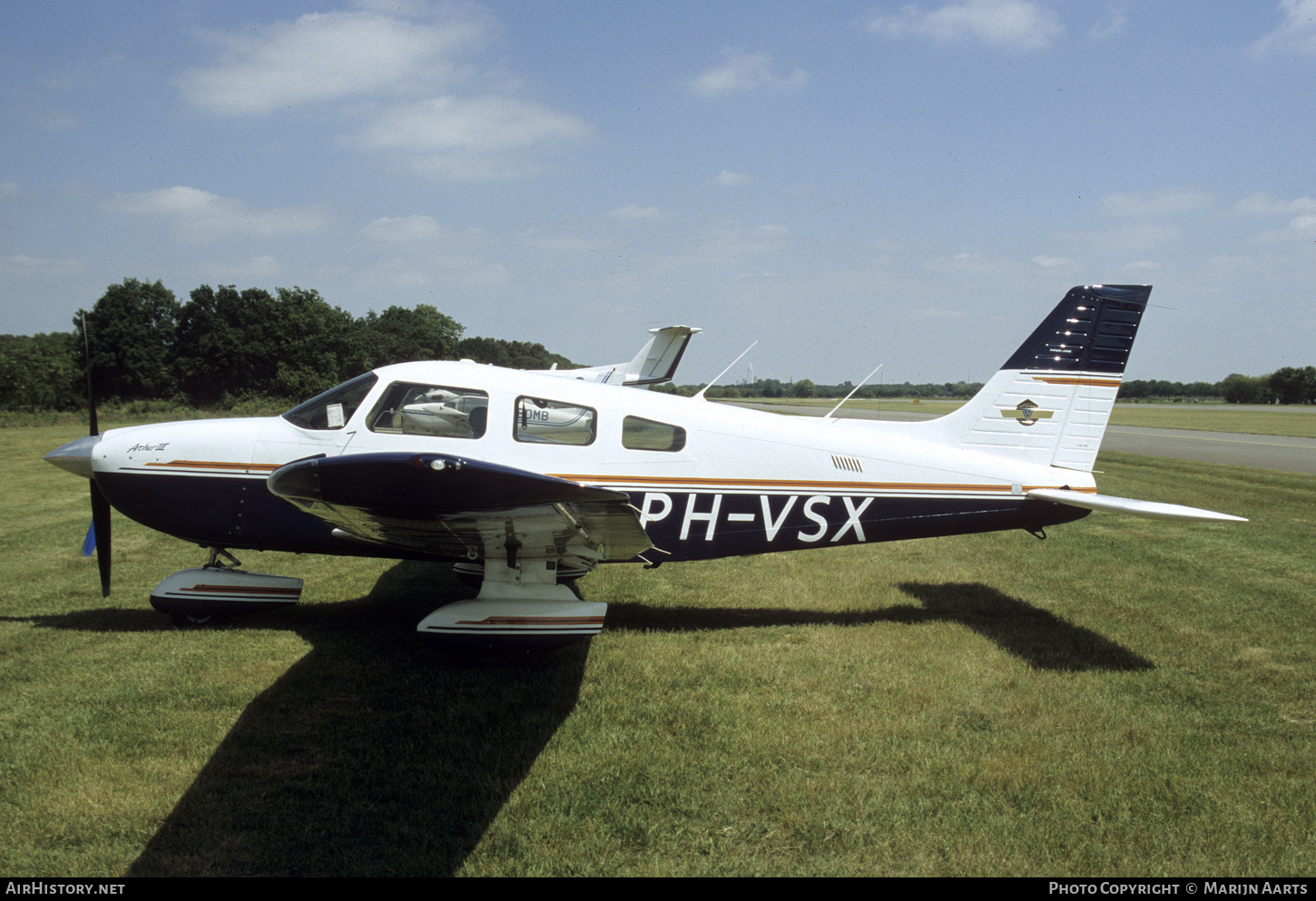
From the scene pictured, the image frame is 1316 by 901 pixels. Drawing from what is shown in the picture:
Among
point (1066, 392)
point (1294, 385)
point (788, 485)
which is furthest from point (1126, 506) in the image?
point (1294, 385)

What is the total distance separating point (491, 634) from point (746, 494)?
2161 mm

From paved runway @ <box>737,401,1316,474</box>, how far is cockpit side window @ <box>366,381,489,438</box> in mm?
19126

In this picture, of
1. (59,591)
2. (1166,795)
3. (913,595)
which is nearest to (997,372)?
(913,595)

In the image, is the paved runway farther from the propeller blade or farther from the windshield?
the propeller blade

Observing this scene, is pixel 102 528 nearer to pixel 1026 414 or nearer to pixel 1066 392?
pixel 1026 414

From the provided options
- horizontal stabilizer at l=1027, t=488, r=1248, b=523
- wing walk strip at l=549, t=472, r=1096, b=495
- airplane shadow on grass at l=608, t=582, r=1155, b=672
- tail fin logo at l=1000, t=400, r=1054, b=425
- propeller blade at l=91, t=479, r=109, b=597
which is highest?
tail fin logo at l=1000, t=400, r=1054, b=425

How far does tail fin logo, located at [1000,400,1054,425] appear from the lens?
19.6 feet

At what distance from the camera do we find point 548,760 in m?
3.70

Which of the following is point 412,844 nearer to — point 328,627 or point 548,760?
point 548,760

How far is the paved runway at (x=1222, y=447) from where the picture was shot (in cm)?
1853

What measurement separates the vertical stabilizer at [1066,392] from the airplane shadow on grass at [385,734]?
1.57 meters

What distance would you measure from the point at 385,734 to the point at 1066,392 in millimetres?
5946

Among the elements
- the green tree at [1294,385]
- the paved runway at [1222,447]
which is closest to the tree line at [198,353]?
the paved runway at [1222,447]

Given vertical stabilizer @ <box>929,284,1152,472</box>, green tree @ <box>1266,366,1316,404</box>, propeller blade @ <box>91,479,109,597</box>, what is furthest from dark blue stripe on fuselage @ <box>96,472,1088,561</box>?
green tree @ <box>1266,366,1316,404</box>
